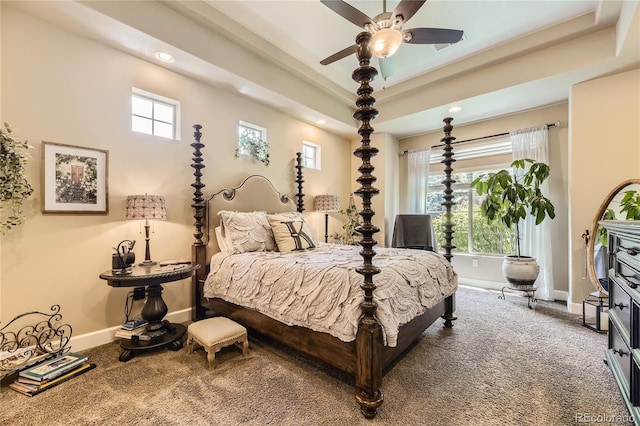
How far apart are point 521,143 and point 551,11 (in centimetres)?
191

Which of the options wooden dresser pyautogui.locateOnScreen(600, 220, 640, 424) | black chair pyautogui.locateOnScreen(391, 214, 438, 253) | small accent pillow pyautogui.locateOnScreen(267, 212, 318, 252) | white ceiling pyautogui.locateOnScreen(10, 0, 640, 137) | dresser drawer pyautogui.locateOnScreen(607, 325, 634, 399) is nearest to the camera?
wooden dresser pyautogui.locateOnScreen(600, 220, 640, 424)

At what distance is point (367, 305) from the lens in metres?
1.72

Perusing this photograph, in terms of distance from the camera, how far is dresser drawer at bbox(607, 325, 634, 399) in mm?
1547

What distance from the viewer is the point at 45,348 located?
223 centimetres

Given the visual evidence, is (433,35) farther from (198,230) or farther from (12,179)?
(12,179)

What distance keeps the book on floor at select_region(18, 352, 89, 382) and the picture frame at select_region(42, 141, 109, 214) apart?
4.06ft

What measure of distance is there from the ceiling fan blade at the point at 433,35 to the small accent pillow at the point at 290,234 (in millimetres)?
2292

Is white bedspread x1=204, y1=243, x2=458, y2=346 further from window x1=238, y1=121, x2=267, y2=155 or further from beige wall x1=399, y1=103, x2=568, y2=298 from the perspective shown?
beige wall x1=399, y1=103, x2=568, y2=298

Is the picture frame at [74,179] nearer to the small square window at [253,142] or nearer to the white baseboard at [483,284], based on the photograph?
the small square window at [253,142]

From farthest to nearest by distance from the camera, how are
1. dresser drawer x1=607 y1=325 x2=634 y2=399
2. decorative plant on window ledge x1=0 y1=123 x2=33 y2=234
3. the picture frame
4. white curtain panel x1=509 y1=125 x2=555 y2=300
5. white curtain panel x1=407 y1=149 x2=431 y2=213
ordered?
1. white curtain panel x1=407 y1=149 x2=431 y2=213
2. white curtain panel x1=509 y1=125 x2=555 y2=300
3. the picture frame
4. decorative plant on window ledge x1=0 y1=123 x2=33 y2=234
5. dresser drawer x1=607 y1=325 x2=634 y2=399

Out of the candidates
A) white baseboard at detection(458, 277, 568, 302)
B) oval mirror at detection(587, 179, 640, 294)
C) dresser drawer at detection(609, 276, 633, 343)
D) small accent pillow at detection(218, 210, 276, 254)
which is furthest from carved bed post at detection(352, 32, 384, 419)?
white baseboard at detection(458, 277, 568, 302)

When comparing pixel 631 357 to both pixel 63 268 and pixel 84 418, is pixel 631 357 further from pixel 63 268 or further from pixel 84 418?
pixel 63 268

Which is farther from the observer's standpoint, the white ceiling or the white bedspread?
the white ceiling

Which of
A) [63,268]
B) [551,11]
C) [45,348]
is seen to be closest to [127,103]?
[63,268]
